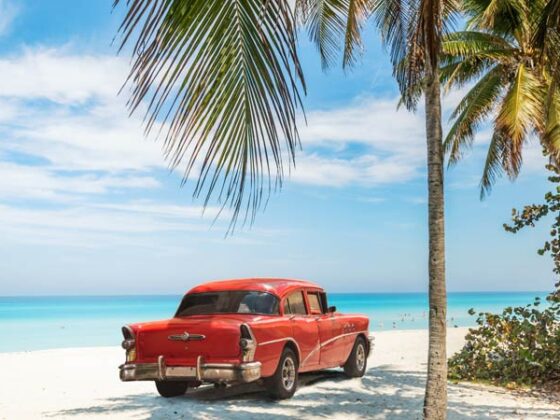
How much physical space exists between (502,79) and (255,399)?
11.5m

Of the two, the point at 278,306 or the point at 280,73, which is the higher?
the point at 280,73

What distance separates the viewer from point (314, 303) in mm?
11359

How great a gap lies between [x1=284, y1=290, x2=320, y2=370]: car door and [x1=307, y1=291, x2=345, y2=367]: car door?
195 millimetres

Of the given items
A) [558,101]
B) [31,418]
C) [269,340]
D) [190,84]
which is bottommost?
[31,418]

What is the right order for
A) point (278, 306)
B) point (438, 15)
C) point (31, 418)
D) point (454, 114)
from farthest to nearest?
point (454, 114) < point (278, 306) < point (31, 418) < point (438, 15)

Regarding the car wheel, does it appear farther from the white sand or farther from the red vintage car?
the red vintage car

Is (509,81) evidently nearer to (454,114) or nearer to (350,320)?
(454,114)

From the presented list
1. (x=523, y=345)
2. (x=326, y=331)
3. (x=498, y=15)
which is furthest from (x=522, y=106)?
(x=326, y=331)

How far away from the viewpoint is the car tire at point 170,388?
10.4 m

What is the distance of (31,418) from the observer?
9211 millimetres

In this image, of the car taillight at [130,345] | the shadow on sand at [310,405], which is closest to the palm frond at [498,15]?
the shadow on sand at [310,405]

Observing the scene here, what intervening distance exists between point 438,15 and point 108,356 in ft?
44.5

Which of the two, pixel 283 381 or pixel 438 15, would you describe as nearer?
pixel 438 15

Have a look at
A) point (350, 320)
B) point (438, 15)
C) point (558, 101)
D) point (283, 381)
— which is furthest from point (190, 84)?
point (558, 101)
